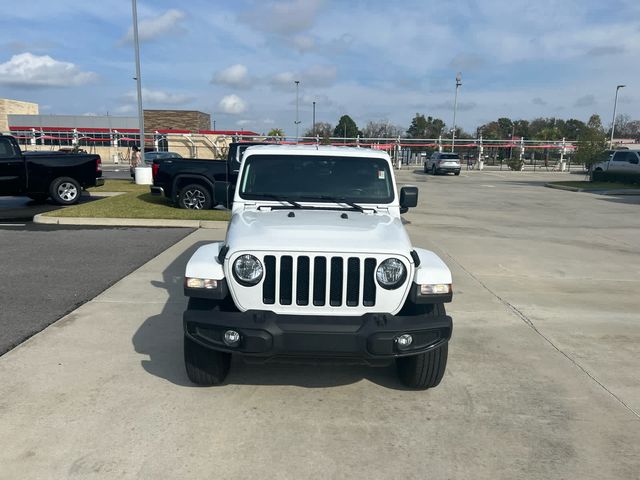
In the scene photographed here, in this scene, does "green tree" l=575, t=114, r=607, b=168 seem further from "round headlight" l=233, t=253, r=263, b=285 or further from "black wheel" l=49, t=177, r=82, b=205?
"round headlight" l=233, t=253, r=263, b=285

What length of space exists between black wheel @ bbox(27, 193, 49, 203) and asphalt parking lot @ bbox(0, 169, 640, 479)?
931 centimetres

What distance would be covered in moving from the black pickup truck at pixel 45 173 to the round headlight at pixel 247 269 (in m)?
11.5

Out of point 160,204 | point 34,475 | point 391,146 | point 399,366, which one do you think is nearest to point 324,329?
point 399,366

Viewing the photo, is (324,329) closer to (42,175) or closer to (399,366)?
(399,366)

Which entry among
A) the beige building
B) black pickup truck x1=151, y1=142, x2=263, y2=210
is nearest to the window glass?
black pickup truck x1=151, y1=142, x2=263, y2=210

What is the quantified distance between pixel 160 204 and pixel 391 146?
106 feet

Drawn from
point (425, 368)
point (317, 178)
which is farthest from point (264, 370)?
point (317, 178)

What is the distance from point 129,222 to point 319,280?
343 inches

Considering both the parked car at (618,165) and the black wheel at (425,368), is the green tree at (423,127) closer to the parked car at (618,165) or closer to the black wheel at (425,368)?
the parked car at (618,165)

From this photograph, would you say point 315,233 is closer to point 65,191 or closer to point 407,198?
point 407,198

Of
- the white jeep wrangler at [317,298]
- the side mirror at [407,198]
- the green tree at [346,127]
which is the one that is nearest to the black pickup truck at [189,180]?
the side mirror at [407,198]

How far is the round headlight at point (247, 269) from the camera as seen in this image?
3.39 meters

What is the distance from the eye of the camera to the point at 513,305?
19.9ft

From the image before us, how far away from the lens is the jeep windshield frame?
4.57 meters
